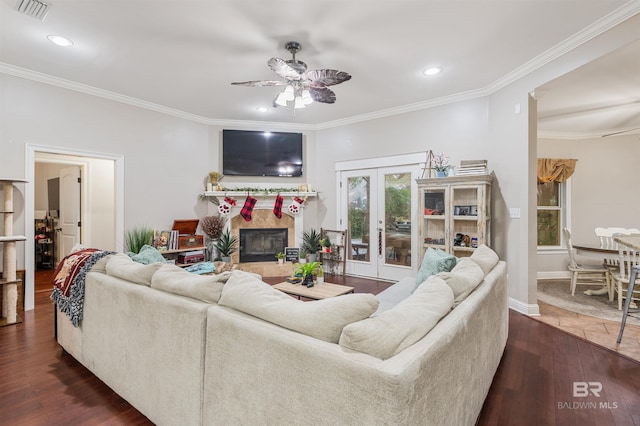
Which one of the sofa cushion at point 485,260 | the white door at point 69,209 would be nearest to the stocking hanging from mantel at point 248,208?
the white door at point 69,209

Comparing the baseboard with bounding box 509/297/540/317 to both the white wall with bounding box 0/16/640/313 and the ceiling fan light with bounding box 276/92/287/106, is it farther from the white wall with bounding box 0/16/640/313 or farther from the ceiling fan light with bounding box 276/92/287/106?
the ceiling fan light with bounding box 276/92/287/106

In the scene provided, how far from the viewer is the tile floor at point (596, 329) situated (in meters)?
2.59

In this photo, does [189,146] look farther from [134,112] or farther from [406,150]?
[406,150]

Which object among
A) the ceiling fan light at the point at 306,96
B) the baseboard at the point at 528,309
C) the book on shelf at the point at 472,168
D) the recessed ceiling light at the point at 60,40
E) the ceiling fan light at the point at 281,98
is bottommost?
the baseboard at the point at 528,309

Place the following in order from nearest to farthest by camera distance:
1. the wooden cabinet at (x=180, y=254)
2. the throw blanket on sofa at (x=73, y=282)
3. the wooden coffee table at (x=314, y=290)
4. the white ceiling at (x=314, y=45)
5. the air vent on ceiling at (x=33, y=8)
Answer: the throw blanket on sofa at (x=73, y=282) < the air vent on ceiling at (x=33, y=8) < the white ceiling at (x=314, y=45) < the wooden coffee table at (x=314, y=290) < the wooden cabinet at (x=180, y=254)

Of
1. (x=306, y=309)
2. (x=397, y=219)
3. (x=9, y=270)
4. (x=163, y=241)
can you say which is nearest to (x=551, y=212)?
(x=397, y=219)

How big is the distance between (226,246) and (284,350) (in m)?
4.17

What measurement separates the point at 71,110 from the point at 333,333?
15.0ft

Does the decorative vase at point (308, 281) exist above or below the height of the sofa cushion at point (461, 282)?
below

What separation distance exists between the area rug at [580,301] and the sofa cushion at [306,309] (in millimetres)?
3732

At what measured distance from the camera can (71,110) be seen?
3.82 m

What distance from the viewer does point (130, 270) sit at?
6.30ft

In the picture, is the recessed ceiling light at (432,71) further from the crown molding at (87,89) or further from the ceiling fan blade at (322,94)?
the crown molding at (87,89)

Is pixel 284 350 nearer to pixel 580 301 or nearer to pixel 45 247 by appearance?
Result: pixel 580 301
